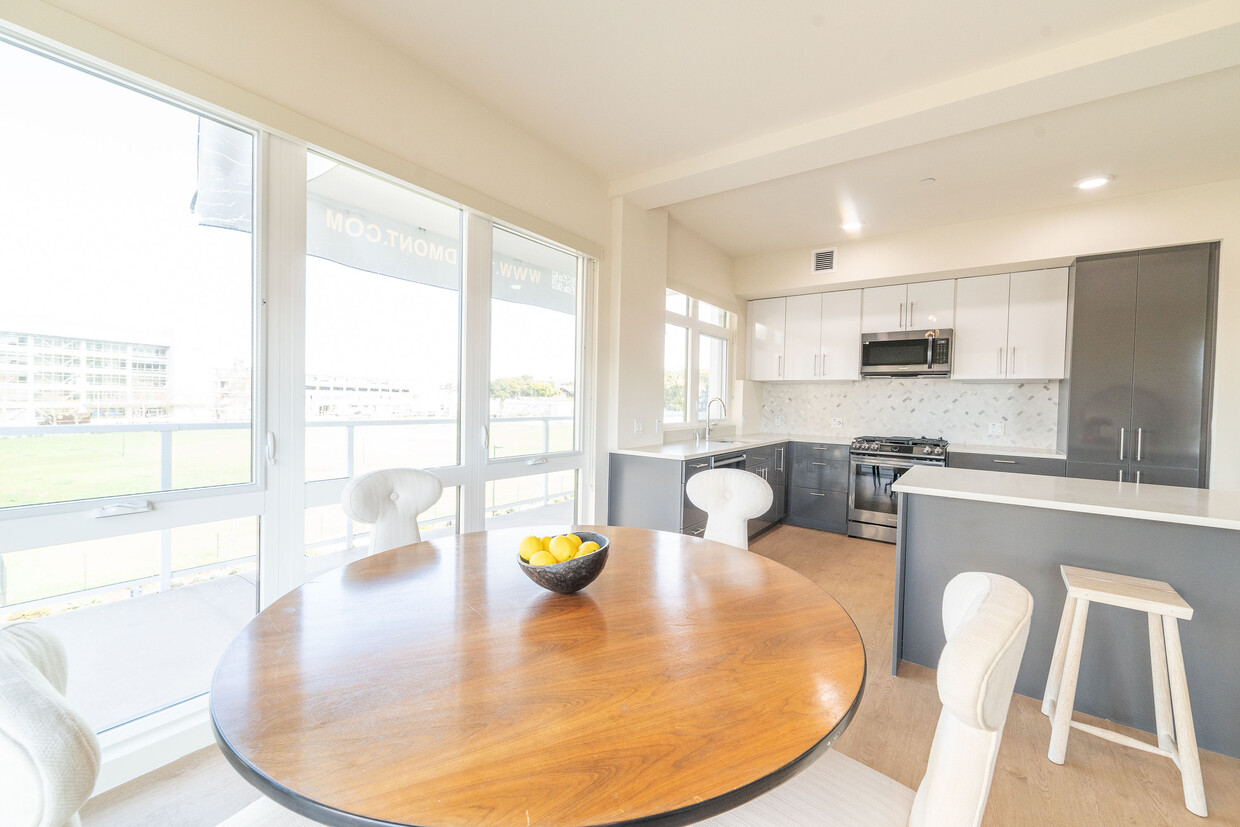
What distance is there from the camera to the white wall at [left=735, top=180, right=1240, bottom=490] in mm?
3131

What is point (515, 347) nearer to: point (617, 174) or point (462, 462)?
point (462, 462)

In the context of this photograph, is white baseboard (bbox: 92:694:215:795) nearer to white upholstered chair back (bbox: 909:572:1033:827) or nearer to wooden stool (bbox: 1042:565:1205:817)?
white upholstered chair back (bbox: 909:572:1033:827)

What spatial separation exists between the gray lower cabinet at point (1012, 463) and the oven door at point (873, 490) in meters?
0.39

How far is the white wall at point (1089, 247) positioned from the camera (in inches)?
123

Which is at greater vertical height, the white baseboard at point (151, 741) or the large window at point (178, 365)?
the large window at point (178, 365)

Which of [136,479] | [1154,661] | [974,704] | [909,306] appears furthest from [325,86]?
[909,306]

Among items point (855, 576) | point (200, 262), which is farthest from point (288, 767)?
point (855, 576)

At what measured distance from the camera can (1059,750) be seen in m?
1.78

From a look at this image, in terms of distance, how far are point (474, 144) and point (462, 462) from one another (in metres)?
1.69

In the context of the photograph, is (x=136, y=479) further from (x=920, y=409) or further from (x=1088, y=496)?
(x=920, y=409)

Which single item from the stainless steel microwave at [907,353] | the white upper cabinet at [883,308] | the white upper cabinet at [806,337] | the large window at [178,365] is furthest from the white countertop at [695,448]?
the large window at [178,365]

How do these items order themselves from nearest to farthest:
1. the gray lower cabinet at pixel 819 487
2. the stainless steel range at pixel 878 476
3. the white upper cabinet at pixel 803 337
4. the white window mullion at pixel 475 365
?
the white window mullion at pixel 475 365, the stainless steel range at pixel 878 476, the gray lower cabinet at pixel 819 487, the white upper cabinet at pixel 803 337

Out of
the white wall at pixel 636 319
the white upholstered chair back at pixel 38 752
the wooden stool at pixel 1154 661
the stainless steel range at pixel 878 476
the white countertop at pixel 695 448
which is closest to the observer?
the white upholstered chair back at pixel 38 752

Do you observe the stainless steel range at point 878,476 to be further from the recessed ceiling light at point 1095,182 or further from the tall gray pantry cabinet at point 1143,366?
the recessed ceiling light at point 1095,182
